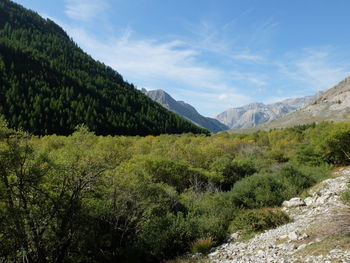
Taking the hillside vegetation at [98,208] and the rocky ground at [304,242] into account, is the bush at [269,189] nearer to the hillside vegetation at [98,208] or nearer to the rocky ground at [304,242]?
the hillside vegetation at [98,208]

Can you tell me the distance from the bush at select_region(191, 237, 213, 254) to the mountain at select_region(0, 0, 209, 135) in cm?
6569

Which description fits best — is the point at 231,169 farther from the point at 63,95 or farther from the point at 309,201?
the point at 63,95

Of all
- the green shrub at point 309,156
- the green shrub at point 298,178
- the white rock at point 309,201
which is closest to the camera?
the white rock at point 309,201

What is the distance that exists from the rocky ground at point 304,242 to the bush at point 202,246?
1.16 ft

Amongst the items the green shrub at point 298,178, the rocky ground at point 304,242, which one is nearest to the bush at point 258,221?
the rocky ground at point 304,242

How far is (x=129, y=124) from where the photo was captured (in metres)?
107

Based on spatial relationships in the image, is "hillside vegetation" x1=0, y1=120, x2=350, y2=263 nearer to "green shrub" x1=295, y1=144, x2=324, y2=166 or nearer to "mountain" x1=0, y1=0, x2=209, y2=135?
"green shrub" x1=295, y1=144, x2=324, y2=166

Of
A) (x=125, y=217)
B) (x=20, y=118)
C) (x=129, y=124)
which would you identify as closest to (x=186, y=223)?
(x=125, y=217)

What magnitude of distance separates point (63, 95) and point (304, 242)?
11219cm

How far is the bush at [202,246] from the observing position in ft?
35.0

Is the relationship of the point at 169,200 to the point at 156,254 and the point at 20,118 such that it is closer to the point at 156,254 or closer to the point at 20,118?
the point at 156,254

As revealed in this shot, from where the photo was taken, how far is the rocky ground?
7.05 meters

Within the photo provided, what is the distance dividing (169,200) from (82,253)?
222 inches

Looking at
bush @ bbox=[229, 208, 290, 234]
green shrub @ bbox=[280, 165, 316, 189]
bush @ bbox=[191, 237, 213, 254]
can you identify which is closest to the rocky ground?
bush @ bbox=[191, 237, 213, 254]
